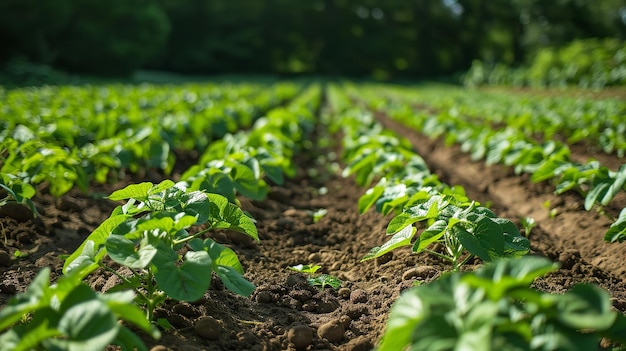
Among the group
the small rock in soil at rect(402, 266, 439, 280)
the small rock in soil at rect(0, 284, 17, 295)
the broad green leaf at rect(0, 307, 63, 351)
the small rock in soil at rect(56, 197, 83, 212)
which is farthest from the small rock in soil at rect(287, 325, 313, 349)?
the small rock in soil at rect(56, 197, 83, 212)

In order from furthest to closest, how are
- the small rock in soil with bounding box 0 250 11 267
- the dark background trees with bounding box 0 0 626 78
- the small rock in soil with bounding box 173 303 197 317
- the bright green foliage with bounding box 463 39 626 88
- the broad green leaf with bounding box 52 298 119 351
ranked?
1. the dark background trees with bounding box 0 0 626 78
2. the bright green foliage with bounding box 463 39 626 88
3. the small rock in soil with bounding box 0 250 11 267
4. the small rock in soil with bounding box 173 303 197 317
5. the broad green leaf with bounding box 52 298 119 351

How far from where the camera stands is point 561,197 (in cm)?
452

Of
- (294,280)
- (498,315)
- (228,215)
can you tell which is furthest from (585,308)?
(294,280)

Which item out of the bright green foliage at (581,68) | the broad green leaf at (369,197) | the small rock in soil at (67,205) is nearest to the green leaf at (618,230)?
the broad green leaf at (369,197)

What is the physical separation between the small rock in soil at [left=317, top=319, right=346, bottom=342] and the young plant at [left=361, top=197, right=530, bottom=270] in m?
0.38

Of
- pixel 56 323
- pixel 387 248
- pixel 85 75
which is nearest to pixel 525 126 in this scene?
pixel 387 248

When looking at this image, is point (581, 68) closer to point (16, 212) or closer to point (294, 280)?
point (294, 280)

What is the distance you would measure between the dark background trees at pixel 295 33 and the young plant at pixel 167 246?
22271 mm

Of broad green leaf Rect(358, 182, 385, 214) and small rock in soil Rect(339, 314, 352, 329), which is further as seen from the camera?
broad green leaf Rect(358, 182, 385, 214)

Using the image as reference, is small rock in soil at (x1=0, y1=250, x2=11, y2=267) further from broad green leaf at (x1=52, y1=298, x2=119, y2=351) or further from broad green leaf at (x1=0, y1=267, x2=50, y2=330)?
broad green leaf at (x1=52, y1=298, x2=119, y2=351)

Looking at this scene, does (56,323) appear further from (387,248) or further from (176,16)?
(176,16)

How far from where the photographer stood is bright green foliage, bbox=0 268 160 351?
1.45 m

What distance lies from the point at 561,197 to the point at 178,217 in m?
3.59

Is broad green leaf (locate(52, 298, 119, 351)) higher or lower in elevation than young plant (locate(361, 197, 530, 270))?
higher
